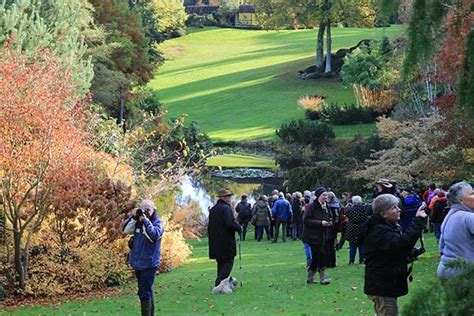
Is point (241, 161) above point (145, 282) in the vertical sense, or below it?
below

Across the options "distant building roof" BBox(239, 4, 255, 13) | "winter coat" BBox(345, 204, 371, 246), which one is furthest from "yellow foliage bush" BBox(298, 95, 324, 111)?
"distant building roof" BBox(239, 4, 255, 13)

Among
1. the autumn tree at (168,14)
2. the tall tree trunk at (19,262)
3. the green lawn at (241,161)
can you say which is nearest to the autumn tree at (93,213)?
the tall tree trunk at (19,262)

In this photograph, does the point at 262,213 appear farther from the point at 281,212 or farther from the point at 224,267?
the point at 224,267

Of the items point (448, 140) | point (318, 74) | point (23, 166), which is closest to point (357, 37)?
point (318, 74)

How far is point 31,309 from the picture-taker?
547 inches

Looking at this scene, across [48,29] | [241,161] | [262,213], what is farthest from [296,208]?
[241,161]

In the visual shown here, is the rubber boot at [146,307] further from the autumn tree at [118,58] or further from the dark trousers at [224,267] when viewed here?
the autumn tree at [118,58]

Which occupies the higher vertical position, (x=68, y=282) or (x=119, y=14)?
(x=119, y=14)

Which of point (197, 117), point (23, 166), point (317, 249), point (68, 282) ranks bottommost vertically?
point (197, 117)

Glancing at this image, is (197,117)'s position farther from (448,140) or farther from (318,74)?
(448,140)

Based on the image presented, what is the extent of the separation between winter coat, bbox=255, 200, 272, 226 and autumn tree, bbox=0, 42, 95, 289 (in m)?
8.51

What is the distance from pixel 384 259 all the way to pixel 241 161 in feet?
145

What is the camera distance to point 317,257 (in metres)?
12.9

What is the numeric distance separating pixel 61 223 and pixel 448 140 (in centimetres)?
980
